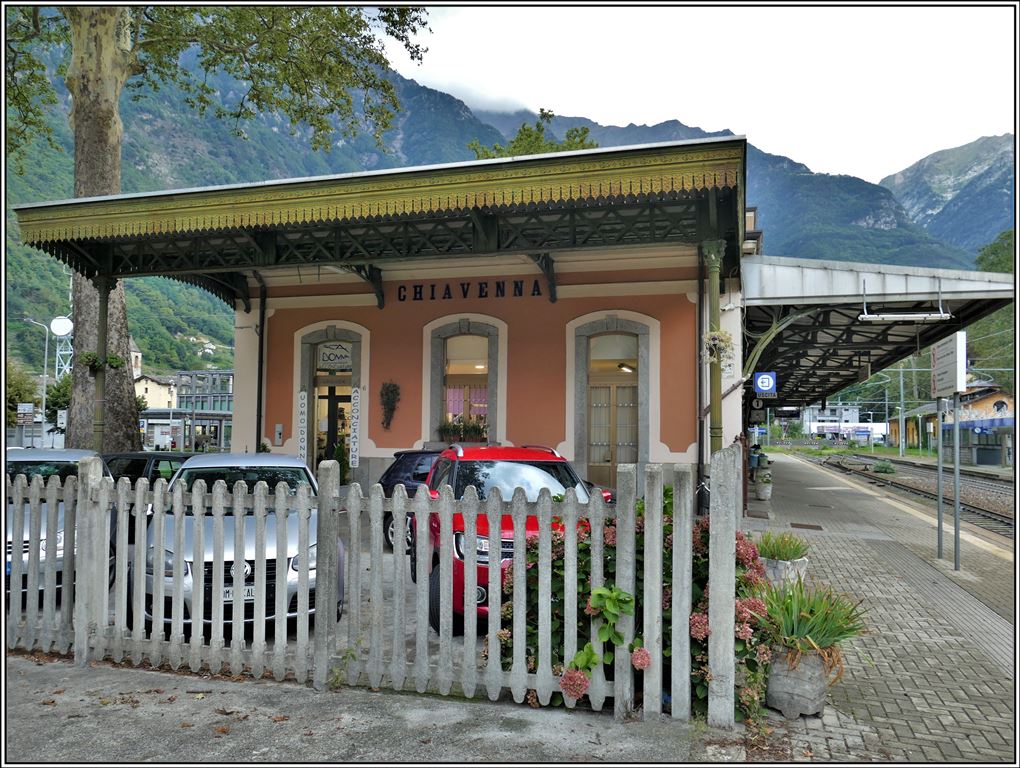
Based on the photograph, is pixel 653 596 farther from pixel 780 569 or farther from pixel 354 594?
pixel 780 569

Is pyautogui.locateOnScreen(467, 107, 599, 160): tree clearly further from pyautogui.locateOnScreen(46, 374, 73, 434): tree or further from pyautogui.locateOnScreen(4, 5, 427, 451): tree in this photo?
pyautogui.locateOnScreen(46, 374, 73, 434): tree

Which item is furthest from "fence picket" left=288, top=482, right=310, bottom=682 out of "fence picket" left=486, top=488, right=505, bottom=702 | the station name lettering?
the station name lettering

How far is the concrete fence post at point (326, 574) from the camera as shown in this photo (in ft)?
15.6

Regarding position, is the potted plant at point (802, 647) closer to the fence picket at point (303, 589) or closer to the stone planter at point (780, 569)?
the stone planter at point (780, 569)

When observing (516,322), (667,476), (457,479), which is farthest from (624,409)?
(667,476)

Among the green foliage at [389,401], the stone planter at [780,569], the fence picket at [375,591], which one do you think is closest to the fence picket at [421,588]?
the fence picket at [375,591]

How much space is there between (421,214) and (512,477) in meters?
6.00

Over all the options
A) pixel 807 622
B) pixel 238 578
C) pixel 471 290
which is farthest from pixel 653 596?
pixel 471 290

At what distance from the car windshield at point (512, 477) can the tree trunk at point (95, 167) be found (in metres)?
11.4

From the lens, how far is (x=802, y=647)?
4484 mm

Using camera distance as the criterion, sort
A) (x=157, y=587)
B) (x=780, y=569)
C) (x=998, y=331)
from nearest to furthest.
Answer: (x=157, y=587) < (x=780, y=569) < (x=998, y=331)

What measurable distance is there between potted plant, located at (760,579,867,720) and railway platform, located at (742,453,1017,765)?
0.13m

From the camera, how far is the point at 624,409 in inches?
605

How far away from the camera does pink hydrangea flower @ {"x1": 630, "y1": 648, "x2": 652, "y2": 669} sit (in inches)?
165
